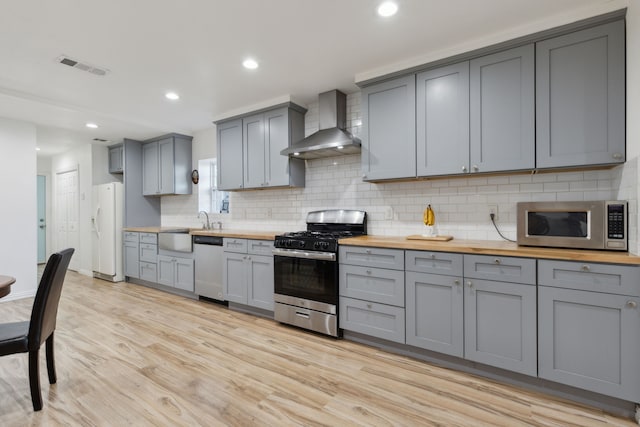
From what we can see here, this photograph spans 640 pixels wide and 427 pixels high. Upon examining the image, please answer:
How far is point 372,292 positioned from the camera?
8.94ft

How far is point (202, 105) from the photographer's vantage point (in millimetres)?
3977

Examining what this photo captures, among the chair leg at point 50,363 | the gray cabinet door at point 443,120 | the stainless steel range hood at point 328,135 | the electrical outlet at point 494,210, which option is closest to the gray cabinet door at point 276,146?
the stainless steel range hood at point 328,135

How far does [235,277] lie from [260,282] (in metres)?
0.41

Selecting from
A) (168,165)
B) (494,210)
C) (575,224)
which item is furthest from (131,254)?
(575,224)

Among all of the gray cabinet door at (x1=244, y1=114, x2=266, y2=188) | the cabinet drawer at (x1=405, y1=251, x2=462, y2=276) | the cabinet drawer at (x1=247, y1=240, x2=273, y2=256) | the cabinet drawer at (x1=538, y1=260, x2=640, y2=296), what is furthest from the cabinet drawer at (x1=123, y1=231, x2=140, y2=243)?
the cabinet drawer at (x1=538, y1=260, x2=640, y2=296)

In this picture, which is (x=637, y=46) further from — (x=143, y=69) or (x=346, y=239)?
(x=143, y=69)

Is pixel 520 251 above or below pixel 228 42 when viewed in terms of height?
below

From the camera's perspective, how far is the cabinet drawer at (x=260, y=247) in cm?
341

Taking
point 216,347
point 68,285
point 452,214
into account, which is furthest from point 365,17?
point 68,285

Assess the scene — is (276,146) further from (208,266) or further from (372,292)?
(372,292)

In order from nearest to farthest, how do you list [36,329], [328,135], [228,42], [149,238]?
[36,329], [228,42], [328,135], [149,238]

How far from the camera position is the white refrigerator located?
5.30 m

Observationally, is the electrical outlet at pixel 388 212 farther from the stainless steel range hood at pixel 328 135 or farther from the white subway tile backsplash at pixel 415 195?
the stainless steel range hood at pixel 328 135

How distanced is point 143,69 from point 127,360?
2.55 meters
